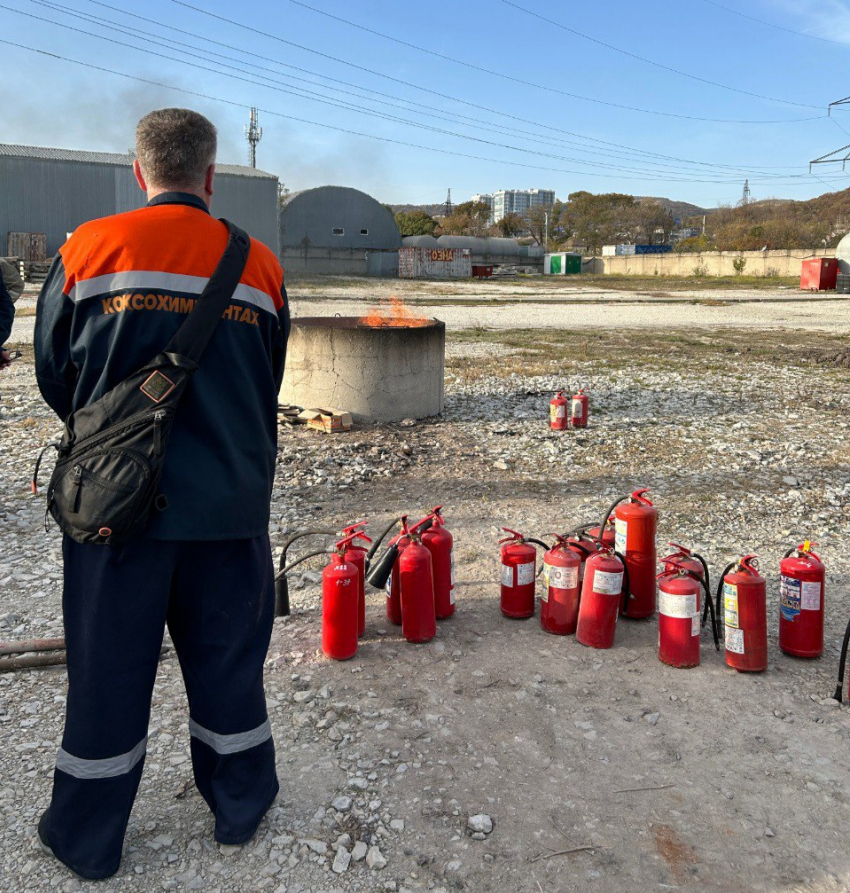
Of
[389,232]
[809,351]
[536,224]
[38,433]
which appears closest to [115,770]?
[38,433]

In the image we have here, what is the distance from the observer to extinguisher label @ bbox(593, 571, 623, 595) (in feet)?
13.7

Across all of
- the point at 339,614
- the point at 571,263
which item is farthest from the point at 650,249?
the point at 339,614

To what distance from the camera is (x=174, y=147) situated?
2.44 m

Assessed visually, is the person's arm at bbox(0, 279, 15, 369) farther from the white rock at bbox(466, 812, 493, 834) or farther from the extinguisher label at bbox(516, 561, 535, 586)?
the white rock at bbox(466, 812, 493, 834)

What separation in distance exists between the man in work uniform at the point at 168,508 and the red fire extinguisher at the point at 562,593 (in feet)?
6.74

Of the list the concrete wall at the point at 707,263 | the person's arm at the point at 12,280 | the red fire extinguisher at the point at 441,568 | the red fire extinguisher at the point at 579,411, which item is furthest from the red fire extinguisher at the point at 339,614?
the concrete wall at the point at 707,263

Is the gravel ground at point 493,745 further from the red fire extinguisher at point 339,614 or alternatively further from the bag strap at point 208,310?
the bag strap at point 208,310

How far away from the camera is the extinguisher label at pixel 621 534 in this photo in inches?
182

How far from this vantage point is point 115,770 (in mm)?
2531

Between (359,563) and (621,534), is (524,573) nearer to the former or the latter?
(621,534)

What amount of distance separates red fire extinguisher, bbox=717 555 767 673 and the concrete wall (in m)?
52.2

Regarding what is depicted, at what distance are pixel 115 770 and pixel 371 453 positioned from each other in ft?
17.9

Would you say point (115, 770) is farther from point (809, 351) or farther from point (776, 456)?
point (809, 351)

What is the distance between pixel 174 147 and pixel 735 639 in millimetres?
3219
